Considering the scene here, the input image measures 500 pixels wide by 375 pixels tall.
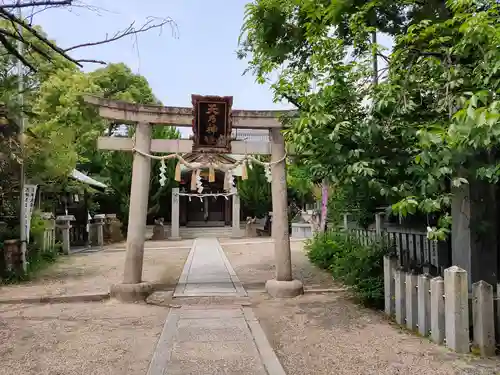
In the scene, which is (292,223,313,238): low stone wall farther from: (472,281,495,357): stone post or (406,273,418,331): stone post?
(472,281,495,357): stone post

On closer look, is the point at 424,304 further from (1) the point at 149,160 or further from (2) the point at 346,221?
(2) the point at 346,221

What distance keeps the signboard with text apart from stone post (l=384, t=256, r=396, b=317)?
12.8 ft

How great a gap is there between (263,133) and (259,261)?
20.0m

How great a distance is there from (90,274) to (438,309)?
29.7 ft

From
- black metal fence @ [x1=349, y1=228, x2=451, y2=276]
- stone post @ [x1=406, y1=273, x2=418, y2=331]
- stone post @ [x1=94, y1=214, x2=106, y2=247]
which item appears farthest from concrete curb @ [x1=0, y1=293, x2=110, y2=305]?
stone post @ [x1=94, y1=214, x2=106, y2=247]

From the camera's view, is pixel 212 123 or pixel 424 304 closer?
pixel 424 304

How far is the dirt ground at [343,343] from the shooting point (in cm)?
442

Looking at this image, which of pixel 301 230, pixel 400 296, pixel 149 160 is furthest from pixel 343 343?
pixel 301 230

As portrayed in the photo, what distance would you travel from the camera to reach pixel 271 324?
6301 millimetres

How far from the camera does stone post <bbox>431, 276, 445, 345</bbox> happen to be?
5.01 metres

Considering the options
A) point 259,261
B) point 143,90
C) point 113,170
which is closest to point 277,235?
point 259,261

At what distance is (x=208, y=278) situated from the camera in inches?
396

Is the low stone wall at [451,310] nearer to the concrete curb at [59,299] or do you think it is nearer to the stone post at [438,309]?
the stone post at [438,309]

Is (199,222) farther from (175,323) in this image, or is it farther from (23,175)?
(175,323)
